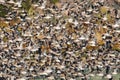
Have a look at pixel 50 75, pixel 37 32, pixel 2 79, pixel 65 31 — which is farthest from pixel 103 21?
pixel 2 79

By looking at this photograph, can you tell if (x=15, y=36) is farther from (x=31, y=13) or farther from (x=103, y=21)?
(x=103, y=21)

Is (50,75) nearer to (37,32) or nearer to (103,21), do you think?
(37,32)

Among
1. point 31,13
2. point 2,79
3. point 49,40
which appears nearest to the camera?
point 2,79

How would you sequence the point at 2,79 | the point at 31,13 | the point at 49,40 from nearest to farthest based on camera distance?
1. the point at 2,79
2. the point at 49,40
3. the point at 31,13

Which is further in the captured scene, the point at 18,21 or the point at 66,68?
the point at 18,21

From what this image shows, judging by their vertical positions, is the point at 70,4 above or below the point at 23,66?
above

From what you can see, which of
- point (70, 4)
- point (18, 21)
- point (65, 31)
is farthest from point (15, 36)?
point (70, 4)
